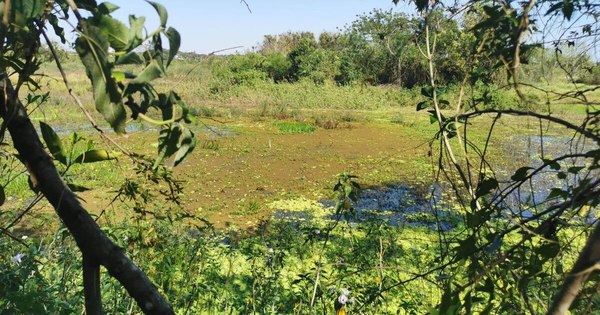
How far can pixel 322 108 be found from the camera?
14.4 m

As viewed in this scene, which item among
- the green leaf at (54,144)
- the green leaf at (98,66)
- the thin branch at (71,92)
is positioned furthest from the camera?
the green leaf at (54,144)

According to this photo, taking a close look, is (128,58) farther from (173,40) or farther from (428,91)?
(428,91)

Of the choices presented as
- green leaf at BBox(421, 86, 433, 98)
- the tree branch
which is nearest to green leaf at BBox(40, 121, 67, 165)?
the tree branch

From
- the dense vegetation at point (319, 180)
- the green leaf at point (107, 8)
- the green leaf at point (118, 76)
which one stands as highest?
the green leaf at point (107, 8)

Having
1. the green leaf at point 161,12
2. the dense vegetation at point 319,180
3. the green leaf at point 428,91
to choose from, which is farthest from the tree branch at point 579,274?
the green leaf at point 428,91

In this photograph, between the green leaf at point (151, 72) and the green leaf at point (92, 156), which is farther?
the green leaf at point (92, 156)

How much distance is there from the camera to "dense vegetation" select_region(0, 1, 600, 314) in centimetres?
39

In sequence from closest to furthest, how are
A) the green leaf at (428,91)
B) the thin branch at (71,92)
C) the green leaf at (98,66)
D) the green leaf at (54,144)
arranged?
the green leaf at (98,66) < the thin branch at (71,92) < the green leaf at (54,144) < the green leaf at (428,91)

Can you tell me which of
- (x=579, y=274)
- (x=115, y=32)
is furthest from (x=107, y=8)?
(x=579, y=274)

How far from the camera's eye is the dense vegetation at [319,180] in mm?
394

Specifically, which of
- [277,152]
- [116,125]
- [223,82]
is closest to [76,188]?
[116,125]

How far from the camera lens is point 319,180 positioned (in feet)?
19.6

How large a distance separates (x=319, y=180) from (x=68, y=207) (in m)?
5.56

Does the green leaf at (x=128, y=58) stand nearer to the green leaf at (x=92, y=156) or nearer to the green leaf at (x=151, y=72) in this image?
the green leaf at (x=151, y=72)
